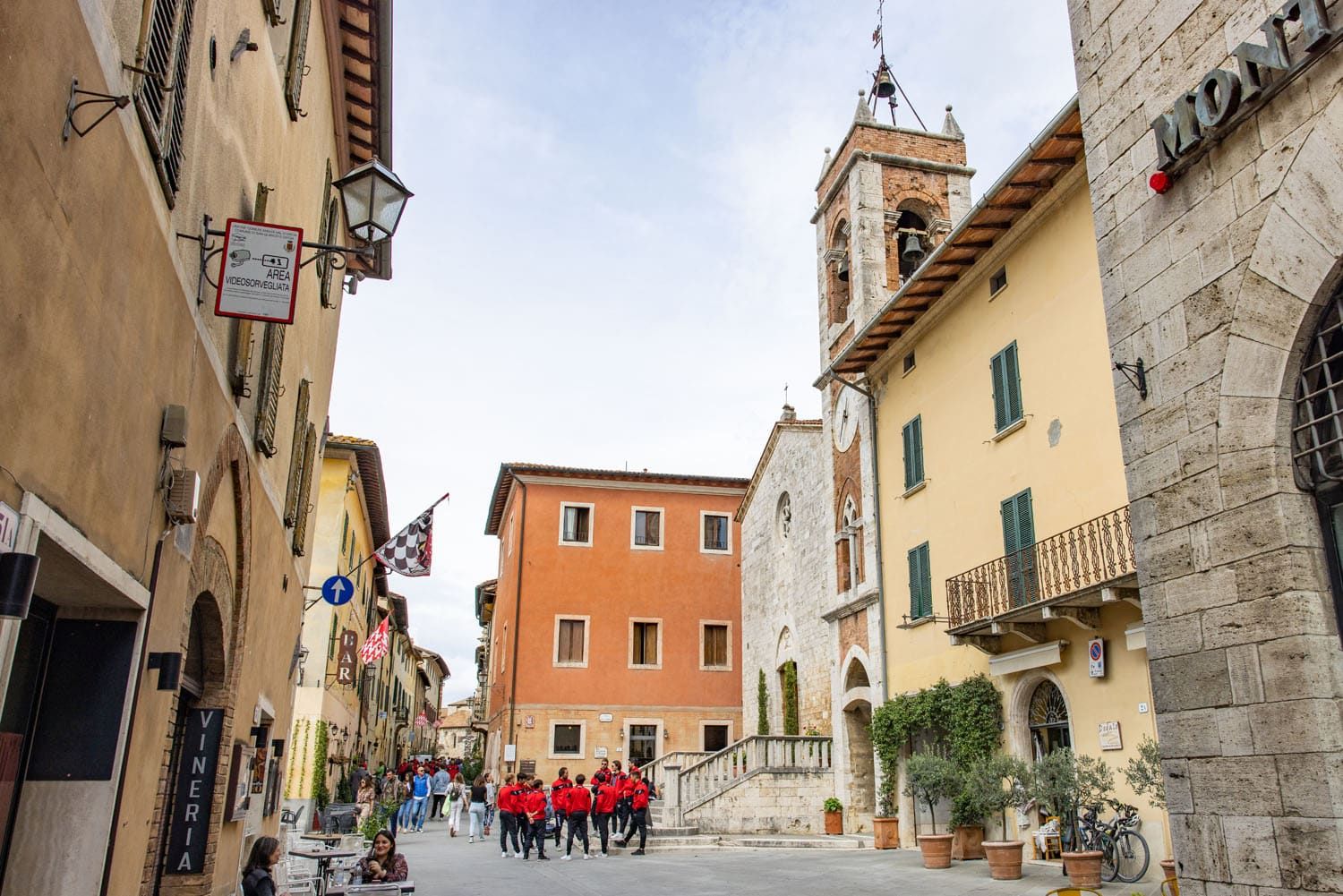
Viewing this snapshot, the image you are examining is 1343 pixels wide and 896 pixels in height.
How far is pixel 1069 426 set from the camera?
48.0 feet

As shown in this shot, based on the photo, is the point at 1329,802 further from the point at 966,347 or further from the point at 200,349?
the point at 966,347

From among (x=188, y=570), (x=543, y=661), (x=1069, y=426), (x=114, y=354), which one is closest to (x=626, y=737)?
(x=543, y=661)

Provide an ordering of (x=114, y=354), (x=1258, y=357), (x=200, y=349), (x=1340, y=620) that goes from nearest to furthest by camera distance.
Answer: (x=114, y=354), (x=1340, y=620), (x=1258, y=357), (x=200, y=349)

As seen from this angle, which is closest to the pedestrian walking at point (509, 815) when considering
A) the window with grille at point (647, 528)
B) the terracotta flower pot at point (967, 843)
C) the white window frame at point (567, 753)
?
the terracotta flower pot at point (967, 843)

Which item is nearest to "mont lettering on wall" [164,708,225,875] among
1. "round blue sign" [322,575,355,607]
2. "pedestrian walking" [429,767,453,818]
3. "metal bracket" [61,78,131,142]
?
"metal bracket" [61,78,131,142]

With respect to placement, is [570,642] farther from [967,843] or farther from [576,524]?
[967,843]

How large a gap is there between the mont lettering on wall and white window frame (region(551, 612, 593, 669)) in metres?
25.8

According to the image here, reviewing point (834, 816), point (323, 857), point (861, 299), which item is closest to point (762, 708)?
point (834, 816)

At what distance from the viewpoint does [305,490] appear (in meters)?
12.7

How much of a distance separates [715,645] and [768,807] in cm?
1385

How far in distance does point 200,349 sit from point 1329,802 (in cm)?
669

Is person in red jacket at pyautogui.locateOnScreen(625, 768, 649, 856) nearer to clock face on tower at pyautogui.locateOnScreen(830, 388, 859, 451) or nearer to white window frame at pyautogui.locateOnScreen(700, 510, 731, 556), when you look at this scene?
clock face on tower at pyautogui.locateOnScreen(830, 388, 859, 451)

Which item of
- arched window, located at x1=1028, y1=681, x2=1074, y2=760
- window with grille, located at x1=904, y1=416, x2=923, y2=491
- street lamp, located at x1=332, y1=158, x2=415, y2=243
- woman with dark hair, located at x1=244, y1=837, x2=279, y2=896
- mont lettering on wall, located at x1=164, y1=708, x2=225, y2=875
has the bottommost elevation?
woman with dark hair, located at x1=244, y1=837, x2=279, y2=896

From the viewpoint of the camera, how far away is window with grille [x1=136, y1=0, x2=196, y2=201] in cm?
493
